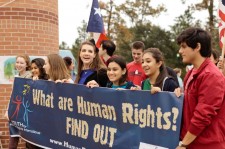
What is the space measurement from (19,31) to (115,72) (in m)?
3.51

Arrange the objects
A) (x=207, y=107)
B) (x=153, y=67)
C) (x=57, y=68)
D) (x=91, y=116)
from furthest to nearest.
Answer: (x=57, y=68) → (x=91, y=116) → (x=153, y=67) → (x=207, y=107)

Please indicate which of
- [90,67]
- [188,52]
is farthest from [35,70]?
[188,52]

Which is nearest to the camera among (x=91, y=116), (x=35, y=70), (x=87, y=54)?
(x=91, y=116)

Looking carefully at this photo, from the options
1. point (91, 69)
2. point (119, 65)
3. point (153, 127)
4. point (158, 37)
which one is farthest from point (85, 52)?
point (158, 37)

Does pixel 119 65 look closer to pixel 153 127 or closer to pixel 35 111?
pixel 153 127

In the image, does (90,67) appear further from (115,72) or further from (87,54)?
(115,72)

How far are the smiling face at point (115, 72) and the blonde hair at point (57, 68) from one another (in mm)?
840

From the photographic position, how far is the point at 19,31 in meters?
7.33

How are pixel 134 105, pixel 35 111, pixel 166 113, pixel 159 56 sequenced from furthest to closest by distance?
1. pixel 35 111
2. pixel 159 56
3. pixel 134 105
4. pixel 166 113

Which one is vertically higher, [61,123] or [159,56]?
[159,56]

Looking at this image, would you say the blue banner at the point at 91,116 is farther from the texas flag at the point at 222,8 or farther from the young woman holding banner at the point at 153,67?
the texas flag at the point at 222,8

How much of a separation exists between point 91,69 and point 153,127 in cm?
164

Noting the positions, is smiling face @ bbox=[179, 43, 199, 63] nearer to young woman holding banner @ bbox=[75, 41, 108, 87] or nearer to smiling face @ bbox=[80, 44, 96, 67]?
young woman holding banner @ bbox=[75, 41, 108, 87]

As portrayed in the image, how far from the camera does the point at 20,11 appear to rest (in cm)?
731
